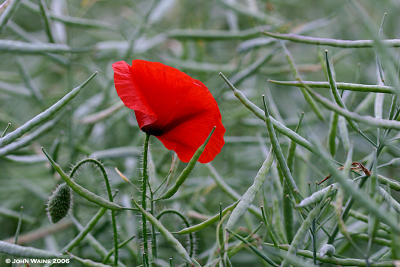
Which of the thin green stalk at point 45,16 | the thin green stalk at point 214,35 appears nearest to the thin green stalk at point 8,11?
the thin green stalk at point 45,16

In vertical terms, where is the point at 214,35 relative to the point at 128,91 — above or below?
above

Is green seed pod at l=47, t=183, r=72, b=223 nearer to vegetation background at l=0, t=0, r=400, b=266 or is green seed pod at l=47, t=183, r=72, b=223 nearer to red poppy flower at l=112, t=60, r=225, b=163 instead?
vegetation background at l=0, t=0, r=400, b=266

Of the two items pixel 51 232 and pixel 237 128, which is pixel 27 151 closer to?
pixel 51 232

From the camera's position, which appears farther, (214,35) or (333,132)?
(214,35)

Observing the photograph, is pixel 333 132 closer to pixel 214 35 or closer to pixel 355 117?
pixel 355 117

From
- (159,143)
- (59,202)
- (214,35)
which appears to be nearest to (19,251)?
(59,202)

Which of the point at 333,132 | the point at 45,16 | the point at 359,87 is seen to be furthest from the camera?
the point at 45,16
